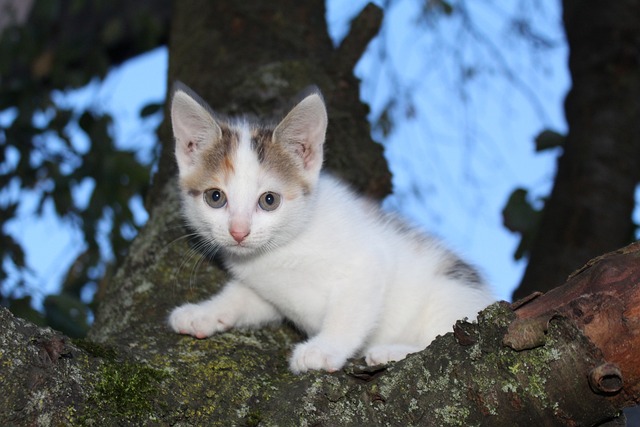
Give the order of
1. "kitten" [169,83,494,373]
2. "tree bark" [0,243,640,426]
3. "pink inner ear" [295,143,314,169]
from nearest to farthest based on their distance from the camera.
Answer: "tree bark" [0,243,640,426] → "kitten" [169,83,494,373] → "pink inner ear" [295,143,314,169]

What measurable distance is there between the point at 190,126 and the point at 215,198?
1.03ft

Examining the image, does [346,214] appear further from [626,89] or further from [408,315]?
[626,89]

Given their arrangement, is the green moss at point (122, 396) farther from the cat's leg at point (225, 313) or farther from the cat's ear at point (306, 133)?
the cat's ear at point (306, 133)

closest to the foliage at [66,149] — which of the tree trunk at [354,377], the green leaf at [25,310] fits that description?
the green leaf at [25,310]

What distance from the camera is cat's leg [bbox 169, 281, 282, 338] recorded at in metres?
2.32

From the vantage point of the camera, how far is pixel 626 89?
11.4ft

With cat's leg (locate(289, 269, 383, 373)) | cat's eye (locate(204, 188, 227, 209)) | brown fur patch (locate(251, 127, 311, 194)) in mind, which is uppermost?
brown fur patch (locate(251, 127, 311, 194))

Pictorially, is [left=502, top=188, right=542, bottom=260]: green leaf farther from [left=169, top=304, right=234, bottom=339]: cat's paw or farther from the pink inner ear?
[left=169, top=304, right=234, bottom=339]: cat's paw

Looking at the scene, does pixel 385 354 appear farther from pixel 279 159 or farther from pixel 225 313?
pixel 279 159

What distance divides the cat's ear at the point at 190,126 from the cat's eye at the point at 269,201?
30 centimetres

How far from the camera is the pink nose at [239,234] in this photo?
2.46m

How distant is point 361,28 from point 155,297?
6.01ft

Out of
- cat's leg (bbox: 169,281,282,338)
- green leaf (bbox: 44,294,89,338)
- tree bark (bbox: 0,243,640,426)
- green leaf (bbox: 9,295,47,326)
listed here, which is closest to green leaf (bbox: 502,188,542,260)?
cat's leg (bbox: 169,281,282,338)

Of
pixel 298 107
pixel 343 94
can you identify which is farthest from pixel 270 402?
pixel 343 94
